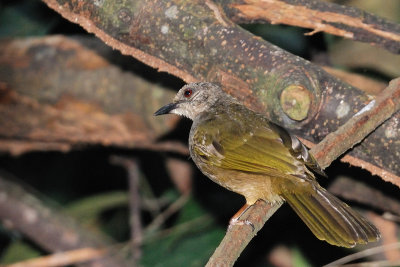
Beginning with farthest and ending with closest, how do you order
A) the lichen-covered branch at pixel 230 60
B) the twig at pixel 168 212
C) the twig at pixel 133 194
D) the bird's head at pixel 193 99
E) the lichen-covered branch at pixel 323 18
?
the twig at pixel 133 194
the twig at pixel 168 212
the bird's head at pixel 193 99
the lichen-covered branch at pixel 323 18
the lichen-covered branch at pixel 230 60

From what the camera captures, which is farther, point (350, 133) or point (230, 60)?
point (230, 60)

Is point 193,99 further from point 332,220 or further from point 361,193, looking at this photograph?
point 332,220

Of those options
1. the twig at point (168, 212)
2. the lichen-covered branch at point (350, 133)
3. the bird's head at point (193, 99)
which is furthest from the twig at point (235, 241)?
the twig at point (168, 212)

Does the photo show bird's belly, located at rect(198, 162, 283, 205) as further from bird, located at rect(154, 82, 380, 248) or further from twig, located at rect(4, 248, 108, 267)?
twig, located at rect(4, 248, 108, 267)

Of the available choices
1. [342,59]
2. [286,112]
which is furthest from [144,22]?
[342,59]

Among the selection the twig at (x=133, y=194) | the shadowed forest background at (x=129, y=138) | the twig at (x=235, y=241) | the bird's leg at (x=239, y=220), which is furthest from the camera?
the twig at (x=133, y=194)

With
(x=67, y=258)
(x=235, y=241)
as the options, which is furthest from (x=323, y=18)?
(x=67, y=258)

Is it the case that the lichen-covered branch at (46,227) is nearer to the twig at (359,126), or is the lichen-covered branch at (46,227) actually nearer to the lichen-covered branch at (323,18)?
the lichen-covered branch at (323,18)
